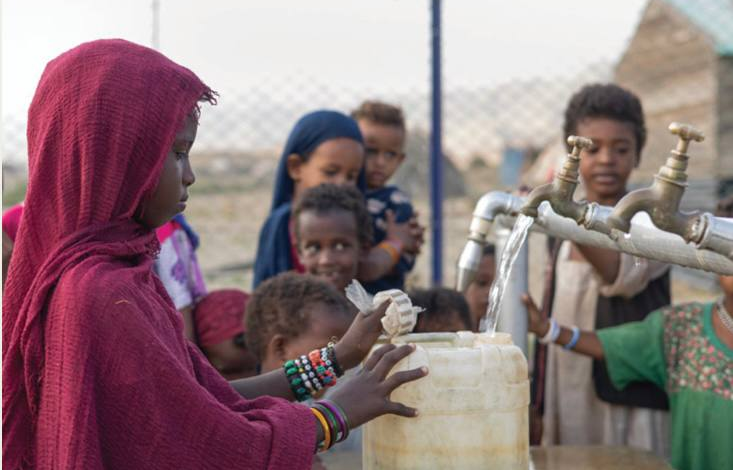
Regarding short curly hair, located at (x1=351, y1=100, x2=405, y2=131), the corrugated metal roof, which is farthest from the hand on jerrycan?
the corrugated metal roof

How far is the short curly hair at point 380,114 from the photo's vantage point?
3781 millimetres

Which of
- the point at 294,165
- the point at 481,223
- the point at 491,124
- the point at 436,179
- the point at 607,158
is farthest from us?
the point at 491,124

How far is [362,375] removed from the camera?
1602 millimetres

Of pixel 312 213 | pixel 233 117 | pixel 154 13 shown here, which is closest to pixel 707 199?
pixel 233 117

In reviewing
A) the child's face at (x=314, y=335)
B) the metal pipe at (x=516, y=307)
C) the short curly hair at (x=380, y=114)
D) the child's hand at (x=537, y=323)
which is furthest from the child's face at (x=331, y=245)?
the short curly hair at (x=380, y=114)

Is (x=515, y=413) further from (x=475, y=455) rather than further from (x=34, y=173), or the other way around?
(x=34, y=173)

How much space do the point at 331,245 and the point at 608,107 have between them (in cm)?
98

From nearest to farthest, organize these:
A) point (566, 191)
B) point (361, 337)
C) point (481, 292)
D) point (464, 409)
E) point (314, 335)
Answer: point (566, 191) < point (464, 409) < point (361, 337) < point (314, 335) < point (481, 292)

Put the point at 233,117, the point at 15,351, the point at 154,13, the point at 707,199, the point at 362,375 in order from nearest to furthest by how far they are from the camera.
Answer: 1. the point at 15,351
2. the point at 362,375
3. the point at 154,13
4. the point at 233,117
5. the point at 707,199

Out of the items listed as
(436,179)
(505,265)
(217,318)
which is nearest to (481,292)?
(436,179)

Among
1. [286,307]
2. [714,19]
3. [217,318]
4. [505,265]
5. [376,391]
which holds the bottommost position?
[217,318]

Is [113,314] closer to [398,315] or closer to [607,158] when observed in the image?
[398,315]

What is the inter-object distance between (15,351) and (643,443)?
207 cm

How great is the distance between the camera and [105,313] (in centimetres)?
142
